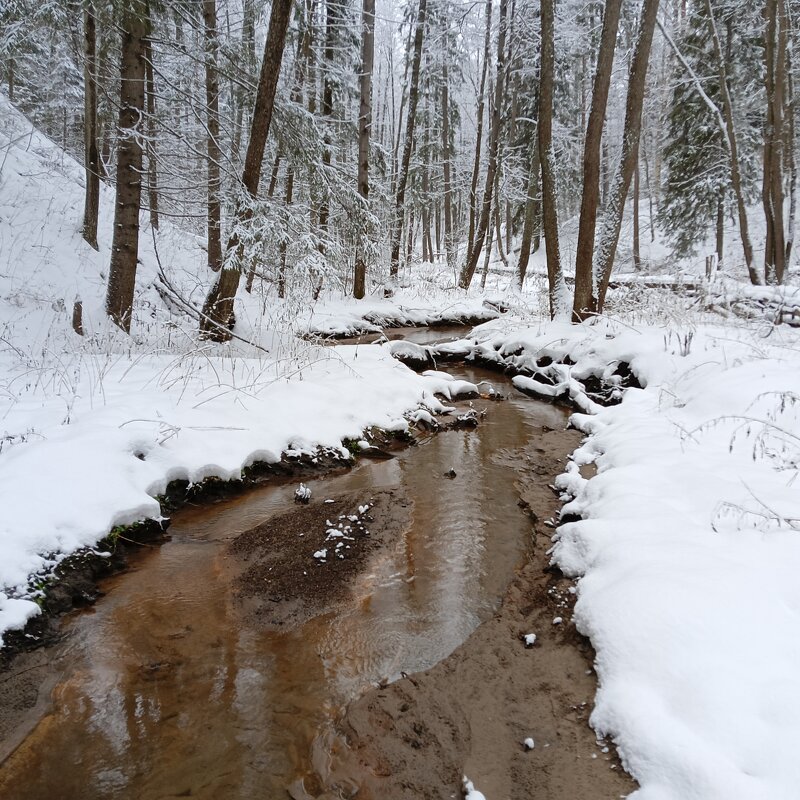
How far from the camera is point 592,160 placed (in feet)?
28.0

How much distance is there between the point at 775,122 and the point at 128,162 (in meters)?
13.8

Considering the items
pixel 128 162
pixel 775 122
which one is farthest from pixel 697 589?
pixel 775 122

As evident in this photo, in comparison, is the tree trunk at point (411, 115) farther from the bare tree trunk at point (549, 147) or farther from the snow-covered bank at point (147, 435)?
the snow-covered bank at point (147, 435)

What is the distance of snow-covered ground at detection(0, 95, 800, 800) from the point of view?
6.22 feet

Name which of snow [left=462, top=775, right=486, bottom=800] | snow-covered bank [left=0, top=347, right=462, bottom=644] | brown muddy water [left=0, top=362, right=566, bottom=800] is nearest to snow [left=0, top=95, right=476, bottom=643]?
snow-covered bank [left=0, top=347, right=462, bottom=644]

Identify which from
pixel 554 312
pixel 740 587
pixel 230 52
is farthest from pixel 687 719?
pixel 554 312

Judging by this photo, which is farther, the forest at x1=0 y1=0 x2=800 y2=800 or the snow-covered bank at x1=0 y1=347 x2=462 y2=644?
the snow-covered bank at x1=0 y1=347 x2=462 y2=644

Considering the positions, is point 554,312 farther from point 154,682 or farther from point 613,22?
point 154,682

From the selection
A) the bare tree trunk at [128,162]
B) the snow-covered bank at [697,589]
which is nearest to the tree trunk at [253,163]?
the bare tree trunk at [128,162]

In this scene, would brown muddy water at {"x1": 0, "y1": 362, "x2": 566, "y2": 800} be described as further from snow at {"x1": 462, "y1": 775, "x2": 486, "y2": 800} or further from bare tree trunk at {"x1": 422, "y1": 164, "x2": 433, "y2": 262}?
bare tree trunk at {"x1": 422, "y1": 164, "x2": 433, "y2": 262}

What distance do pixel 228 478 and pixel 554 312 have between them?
8.35 m

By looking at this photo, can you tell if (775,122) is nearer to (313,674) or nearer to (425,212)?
(313,674)

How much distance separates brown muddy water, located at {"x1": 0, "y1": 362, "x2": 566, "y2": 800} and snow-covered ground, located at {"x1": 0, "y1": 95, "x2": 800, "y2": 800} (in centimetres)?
47

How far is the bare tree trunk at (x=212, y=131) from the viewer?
6.52m
